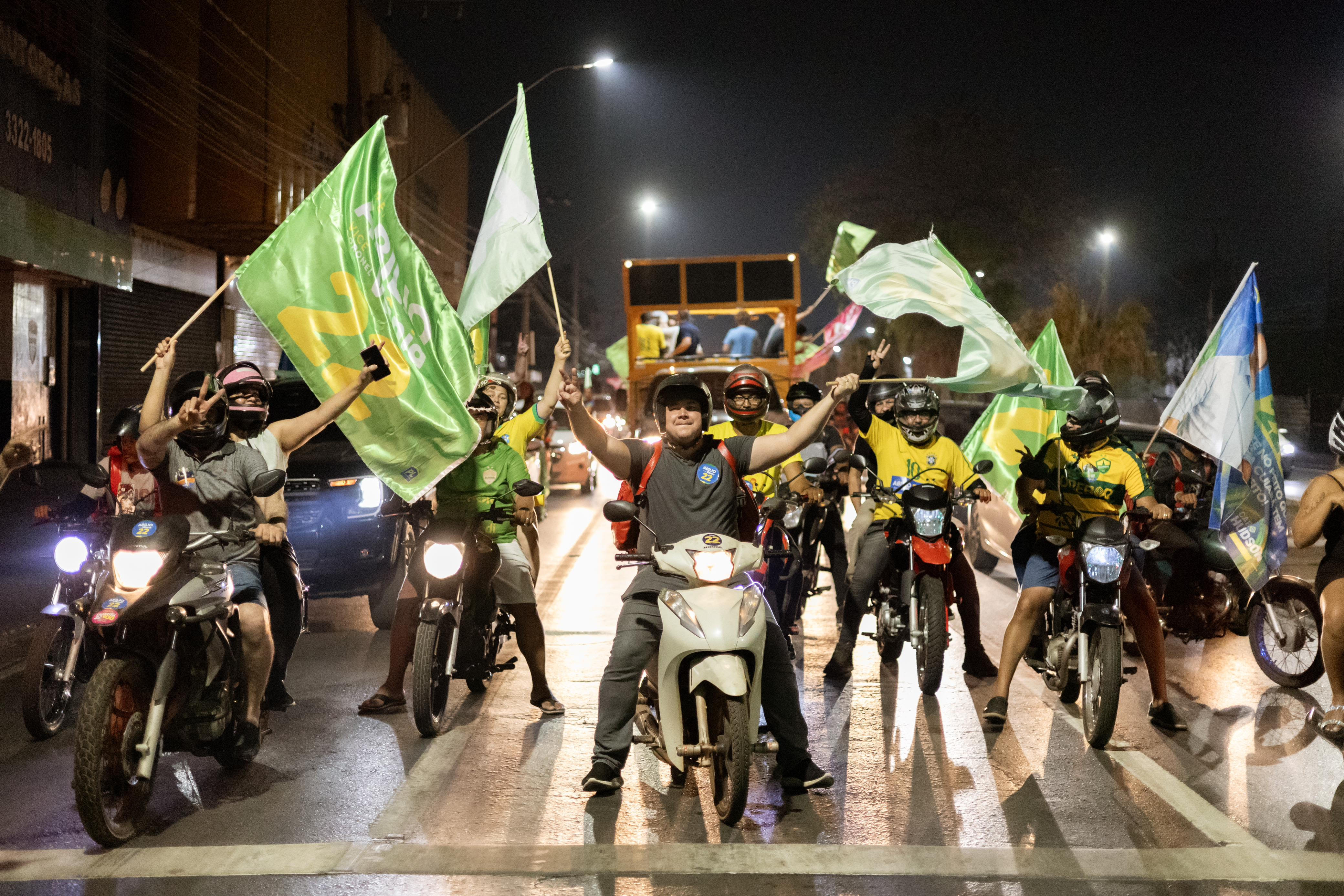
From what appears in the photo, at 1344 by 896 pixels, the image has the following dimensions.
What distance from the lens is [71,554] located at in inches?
262

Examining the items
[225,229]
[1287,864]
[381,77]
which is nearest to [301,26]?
[225,229]

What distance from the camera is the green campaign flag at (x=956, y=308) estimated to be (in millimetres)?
6836

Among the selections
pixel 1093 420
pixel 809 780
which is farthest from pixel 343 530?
pixel 1093 420

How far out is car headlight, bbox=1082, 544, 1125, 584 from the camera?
6352mm

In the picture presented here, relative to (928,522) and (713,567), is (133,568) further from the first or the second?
(928,522)

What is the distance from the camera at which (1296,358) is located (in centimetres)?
5553

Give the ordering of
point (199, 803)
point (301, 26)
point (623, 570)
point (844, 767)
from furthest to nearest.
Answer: point (301, 26) → point (623, 570) → point (844, 767) → point (199, 803)

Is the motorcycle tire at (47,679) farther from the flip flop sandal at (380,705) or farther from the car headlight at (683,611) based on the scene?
the car headlight at (683,611)

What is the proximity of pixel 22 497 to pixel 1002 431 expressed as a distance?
15763 millimetres

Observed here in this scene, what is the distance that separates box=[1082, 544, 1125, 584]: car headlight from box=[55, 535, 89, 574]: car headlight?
16.9 feet

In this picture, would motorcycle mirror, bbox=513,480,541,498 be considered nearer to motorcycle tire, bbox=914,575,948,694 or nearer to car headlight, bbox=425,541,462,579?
car headlight, bbox=425,541,462,579

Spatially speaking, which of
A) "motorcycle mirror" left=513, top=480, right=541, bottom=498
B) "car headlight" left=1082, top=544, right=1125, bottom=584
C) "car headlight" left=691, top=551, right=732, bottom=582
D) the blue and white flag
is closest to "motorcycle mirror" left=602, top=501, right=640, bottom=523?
"car headlight" left=691, top=551, right=732, bottom=582

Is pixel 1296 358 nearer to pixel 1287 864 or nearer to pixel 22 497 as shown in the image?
pixel 22 497

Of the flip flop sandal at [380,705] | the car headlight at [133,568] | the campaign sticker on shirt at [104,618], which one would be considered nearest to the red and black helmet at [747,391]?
the flip flop sandal at [380,705]
